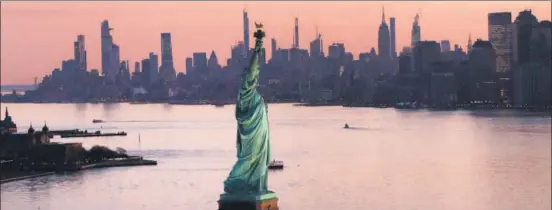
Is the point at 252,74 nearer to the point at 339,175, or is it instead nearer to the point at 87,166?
the point at 339,175

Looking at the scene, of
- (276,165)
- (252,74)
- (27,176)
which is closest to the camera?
(252,74)

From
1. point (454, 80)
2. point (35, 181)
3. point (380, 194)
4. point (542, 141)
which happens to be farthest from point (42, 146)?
point (454, 80)

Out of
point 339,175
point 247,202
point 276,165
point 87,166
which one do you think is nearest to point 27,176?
point 87,166

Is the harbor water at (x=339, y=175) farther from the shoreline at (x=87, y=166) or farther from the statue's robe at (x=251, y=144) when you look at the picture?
the statue's robe at (x=251, y=144)

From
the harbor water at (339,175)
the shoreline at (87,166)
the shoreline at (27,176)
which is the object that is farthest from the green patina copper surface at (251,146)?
the shoreline at (87,166)

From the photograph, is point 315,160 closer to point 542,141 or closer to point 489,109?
point 542,141

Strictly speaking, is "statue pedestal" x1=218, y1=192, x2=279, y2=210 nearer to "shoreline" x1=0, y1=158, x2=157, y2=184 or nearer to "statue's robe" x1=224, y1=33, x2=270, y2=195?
"statue's robe" x1=224, y1=33, x2=270, y2=195

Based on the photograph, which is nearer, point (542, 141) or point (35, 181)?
point (35, 181)
